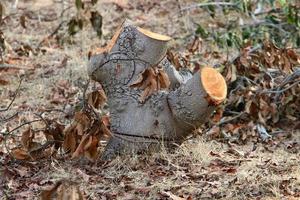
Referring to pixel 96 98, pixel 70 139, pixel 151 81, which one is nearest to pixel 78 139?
pixel 70 139

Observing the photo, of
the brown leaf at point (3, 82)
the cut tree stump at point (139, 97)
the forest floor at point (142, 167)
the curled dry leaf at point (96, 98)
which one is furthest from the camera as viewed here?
the brown leaf at point (3, 82)

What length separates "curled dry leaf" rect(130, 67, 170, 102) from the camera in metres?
4.81

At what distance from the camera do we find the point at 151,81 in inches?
189

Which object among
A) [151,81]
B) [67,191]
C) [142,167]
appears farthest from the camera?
[142,167]

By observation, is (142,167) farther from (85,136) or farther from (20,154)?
(20,154)

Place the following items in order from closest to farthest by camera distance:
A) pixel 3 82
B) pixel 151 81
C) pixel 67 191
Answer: pixel 67 191
pixel 151 81
pixel 3 82

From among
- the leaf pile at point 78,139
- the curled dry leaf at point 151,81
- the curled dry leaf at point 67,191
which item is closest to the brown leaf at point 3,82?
the leaf pile at point 78,139

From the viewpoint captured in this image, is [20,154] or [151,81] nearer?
[151,81]

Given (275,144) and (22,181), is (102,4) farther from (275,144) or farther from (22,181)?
(22,181)

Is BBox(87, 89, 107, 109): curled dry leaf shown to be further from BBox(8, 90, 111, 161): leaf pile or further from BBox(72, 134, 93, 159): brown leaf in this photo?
BBox(72, 134, 93, 159): brown leaf

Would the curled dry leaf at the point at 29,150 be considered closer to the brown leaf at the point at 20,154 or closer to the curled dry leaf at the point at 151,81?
the brown leaf at the point at 20,154

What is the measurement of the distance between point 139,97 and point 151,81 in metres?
0.23

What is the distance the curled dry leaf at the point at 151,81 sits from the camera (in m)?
4.81

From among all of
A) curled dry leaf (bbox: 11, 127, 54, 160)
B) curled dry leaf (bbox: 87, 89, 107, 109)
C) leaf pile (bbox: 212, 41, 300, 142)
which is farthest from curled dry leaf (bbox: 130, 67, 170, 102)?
leaf pile (bbox: 212, 41, 300, 142)
